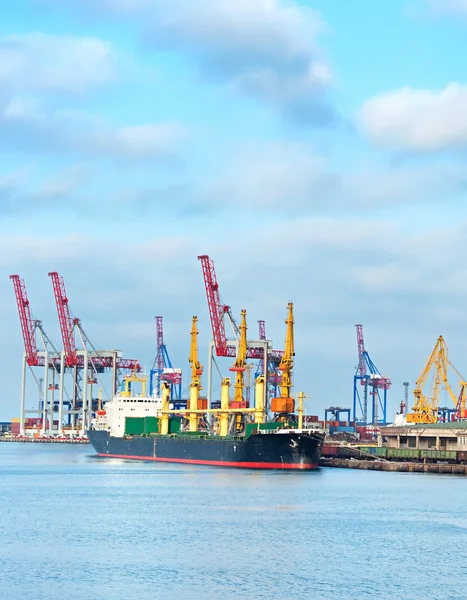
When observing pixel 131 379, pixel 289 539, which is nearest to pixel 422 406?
pixel 131 379

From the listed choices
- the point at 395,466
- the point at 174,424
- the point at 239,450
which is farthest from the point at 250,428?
the point at 174,424

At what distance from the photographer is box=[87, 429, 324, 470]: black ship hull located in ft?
301

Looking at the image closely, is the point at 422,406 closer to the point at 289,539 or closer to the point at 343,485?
the point at 343,485

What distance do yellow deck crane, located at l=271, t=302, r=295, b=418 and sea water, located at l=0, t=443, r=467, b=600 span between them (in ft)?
55.3

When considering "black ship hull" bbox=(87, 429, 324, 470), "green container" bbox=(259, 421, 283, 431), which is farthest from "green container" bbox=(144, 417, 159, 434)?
"green container" bbox=(259, 421, 283, 431)

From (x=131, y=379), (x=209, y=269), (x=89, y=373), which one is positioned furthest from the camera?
(x=89, y=373)

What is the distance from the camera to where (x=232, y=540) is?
48.9 metres

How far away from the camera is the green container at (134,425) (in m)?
118

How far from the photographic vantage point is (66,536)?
49.7 meters

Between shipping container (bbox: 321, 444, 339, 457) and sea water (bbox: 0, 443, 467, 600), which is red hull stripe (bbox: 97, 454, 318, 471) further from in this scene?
shipping container (bbox: 321, 444, 339, 457)

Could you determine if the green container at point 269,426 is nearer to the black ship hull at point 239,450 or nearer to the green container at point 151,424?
the black ship hull at point 239,450

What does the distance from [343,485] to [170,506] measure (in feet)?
66.0

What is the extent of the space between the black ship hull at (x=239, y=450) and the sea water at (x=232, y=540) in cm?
1143

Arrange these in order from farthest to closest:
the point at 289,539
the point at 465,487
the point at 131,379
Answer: the point at 131,379
the point at 465,487
the point at 289,539
